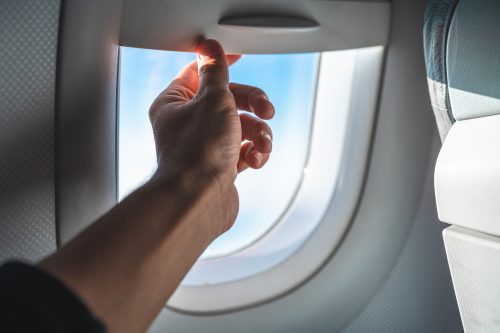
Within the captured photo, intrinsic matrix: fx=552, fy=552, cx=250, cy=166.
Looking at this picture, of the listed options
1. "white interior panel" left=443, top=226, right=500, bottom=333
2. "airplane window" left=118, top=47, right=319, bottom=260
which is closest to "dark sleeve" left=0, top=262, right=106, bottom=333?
"white interior panel" left=443, top=226, right=500, bottom=333

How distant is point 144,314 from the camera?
70 cm

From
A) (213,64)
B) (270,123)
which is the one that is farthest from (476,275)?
(270,123)

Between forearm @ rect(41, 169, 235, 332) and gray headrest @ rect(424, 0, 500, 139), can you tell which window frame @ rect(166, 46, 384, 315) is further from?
forearm @ rect(41, 169, 235, 332)

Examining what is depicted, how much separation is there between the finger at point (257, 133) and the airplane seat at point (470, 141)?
12.8 inches

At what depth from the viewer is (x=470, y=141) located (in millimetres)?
910

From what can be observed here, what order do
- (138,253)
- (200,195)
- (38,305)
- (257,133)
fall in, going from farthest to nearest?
(257,133)
(200,195)
(138,253)
(38,305)

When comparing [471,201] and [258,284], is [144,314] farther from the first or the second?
[258,284]

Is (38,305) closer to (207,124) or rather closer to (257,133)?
(207,124)

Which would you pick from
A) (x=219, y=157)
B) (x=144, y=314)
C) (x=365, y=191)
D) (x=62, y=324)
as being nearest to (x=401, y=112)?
Answer: (x=365, y=191)

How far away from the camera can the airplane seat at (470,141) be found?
88 cm

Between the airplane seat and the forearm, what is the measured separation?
0.43 m

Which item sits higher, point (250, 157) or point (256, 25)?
point (256, 25)

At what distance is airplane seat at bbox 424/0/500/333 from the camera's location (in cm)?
88

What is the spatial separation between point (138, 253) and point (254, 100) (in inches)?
20.8
